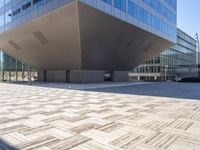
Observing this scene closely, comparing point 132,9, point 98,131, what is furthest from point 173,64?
point 98,131

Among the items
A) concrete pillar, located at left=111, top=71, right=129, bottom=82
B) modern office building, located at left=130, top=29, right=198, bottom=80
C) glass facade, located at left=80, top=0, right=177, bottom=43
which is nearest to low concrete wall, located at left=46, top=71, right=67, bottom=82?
concrete pillar, located at left=111, top=71, right=129, bottom=82

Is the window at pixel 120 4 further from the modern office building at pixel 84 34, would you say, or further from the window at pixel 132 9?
the window at pixel 132 9

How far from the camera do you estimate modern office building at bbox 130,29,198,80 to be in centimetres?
6228

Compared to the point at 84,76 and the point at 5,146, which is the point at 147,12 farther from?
the point at 5,146

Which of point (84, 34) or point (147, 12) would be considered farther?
point (147, 12)

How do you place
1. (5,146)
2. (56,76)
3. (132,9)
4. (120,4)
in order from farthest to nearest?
(56,76) < (132,9) < (120,4) < (5,146)

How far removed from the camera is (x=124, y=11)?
2822cm

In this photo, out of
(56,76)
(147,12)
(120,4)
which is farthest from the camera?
(56,76)

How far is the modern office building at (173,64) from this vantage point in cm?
6228

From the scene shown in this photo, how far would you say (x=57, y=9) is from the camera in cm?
2352

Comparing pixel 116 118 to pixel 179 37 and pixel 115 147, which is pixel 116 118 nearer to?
pixel 115 147

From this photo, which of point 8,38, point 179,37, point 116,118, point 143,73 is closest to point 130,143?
point 116,118

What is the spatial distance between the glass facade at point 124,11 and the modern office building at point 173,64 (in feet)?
62.9

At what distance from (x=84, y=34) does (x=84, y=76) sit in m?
9.62
